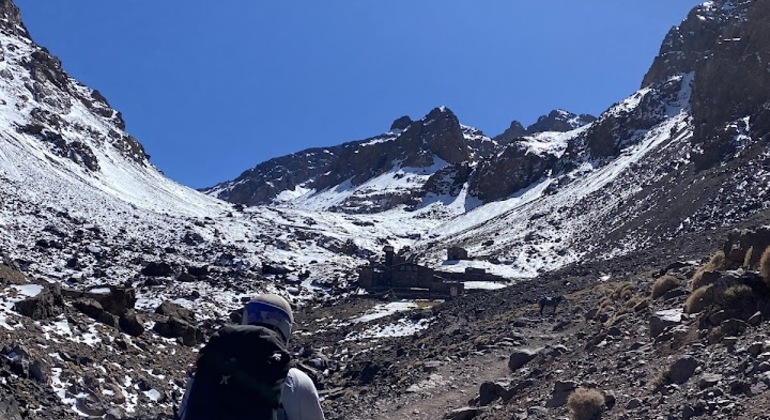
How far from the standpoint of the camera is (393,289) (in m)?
56.3

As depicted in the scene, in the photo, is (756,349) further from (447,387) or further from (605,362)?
(447,387)

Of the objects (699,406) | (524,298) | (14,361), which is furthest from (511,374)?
(524,298)

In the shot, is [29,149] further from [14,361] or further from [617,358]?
[617,358]

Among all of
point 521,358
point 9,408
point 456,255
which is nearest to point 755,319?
point 521,358

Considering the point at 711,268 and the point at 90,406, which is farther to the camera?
the point at 90,406

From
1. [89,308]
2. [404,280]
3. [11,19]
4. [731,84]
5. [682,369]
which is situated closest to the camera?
[682,369]

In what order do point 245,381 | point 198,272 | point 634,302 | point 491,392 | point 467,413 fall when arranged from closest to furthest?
point 245,381 < point 467,413 < point 491,392 < point 634,302 < point 198,272

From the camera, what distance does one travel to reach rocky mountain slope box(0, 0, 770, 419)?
14.5 meters

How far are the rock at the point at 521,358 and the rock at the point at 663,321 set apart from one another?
17.2 feet

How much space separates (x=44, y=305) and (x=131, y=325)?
4015 millimetres

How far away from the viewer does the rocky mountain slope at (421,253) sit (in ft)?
47.4

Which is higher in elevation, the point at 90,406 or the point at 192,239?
the point at 192,239

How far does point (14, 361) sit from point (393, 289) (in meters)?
41.4

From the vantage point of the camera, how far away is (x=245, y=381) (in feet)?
13.2
